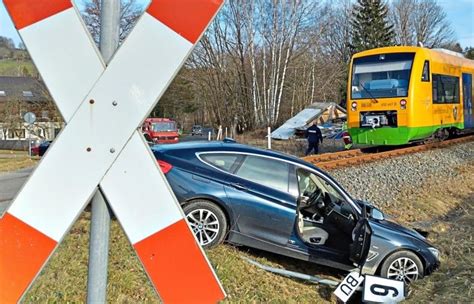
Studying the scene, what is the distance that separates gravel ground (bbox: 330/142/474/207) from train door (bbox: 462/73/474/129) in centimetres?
380

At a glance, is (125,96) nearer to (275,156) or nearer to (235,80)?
(275,156)

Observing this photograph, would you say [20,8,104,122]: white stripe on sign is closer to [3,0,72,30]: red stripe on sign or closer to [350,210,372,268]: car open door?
[3,0,72,30]: red stripe on sign

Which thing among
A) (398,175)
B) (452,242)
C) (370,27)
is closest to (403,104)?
(398,175)

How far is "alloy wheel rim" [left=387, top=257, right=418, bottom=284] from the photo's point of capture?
6230 mm

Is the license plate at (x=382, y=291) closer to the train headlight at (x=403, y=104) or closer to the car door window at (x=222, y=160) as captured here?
the car door window at (x=222, y=160)

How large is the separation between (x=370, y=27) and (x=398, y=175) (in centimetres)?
5391

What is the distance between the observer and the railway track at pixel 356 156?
13312 millimetres

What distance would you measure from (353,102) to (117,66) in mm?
14913

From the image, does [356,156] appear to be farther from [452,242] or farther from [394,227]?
[394,227]

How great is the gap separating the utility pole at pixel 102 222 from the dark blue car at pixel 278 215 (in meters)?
4.13

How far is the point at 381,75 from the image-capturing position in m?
15.4

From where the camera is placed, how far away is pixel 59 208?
5.76 ft

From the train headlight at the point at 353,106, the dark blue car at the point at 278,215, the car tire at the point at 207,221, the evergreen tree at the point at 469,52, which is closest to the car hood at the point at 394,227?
the dark blue car at the point at 278,215

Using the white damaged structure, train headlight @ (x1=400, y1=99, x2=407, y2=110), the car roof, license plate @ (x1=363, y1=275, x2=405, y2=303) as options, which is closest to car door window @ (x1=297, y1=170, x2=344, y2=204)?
the car roof
